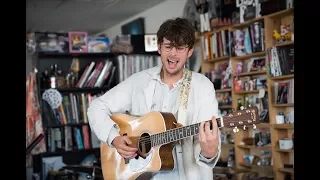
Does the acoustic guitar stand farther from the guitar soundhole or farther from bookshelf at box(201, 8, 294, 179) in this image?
bookshelf at box(201, 8, 294, 179)

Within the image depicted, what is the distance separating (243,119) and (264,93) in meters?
2.68

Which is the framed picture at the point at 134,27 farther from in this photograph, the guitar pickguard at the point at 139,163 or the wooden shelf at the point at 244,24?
the guitar pickguard at the point at 139,163

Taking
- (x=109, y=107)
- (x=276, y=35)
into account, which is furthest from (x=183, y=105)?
(x=276, y=35)

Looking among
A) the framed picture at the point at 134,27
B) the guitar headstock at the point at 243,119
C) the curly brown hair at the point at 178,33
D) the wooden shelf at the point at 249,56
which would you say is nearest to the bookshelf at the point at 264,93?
the wooden shelf at the point at 249,56

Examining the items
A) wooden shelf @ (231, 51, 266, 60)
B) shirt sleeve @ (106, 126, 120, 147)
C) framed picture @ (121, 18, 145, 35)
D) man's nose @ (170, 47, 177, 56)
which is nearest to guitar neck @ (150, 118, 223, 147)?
shirt sleeve @ (106, 126, 120, 147)

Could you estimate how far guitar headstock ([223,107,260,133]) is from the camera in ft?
5.54

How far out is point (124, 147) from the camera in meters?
2.01

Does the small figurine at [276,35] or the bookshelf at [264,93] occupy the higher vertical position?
the small figurine at [276,35]

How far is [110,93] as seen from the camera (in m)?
2.12

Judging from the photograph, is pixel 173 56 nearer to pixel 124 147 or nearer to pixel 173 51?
pixel 173 51

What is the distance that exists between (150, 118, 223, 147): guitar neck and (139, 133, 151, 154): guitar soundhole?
4 centimetres

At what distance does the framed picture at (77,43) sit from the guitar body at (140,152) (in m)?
2.31

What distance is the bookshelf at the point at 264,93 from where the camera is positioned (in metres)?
4.14
